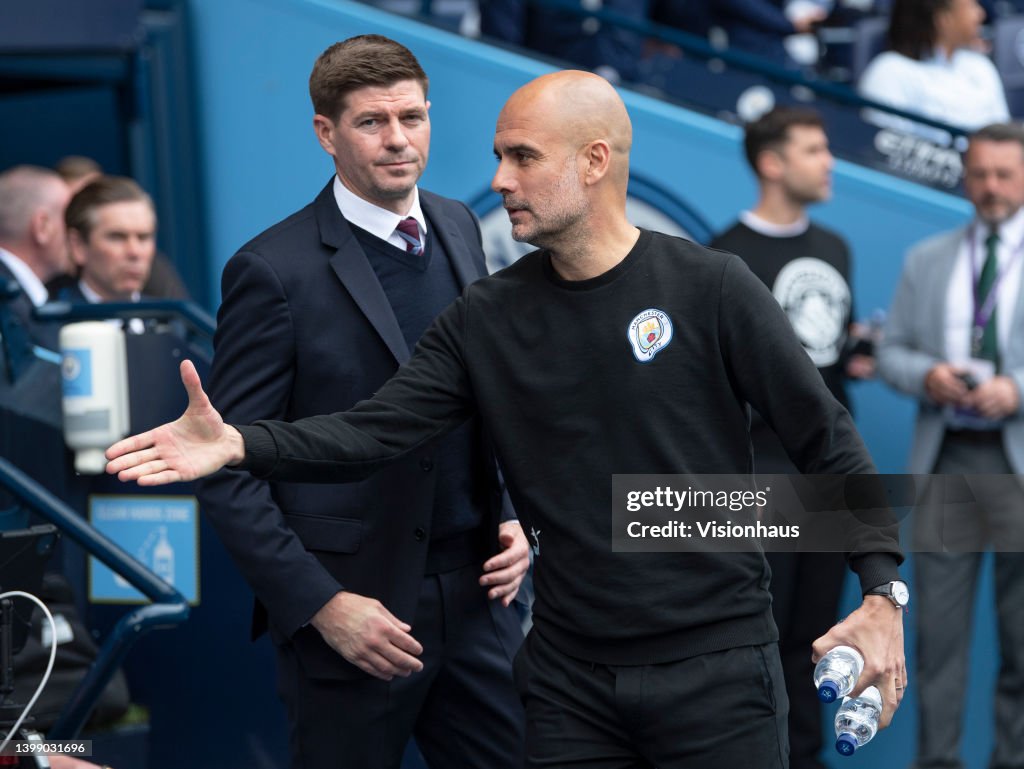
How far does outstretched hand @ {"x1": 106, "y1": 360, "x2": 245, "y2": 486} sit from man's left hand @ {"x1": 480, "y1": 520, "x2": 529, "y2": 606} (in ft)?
2.92

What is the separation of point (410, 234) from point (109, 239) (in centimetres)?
245

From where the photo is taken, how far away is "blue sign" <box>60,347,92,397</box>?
5.05 m

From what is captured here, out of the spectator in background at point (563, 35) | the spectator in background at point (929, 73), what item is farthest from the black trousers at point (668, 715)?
the spectator in background at point (929, 73)

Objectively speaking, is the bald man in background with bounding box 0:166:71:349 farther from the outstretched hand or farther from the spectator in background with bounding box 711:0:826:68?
the spectator in background with bounding box 711:0:826:68

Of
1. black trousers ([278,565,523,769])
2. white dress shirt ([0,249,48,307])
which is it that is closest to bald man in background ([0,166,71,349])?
white dress shirt ([0,249,48,307])

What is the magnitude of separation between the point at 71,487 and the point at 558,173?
2.81 m

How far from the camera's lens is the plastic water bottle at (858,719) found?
2789mm

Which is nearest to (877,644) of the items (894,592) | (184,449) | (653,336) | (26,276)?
(894,592)

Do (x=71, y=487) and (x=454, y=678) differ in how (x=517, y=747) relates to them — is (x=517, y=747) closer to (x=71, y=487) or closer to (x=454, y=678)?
(x=454, y=678)

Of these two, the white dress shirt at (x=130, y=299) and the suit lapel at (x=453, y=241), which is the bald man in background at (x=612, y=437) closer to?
the suit lapel at (x=453, y=241)

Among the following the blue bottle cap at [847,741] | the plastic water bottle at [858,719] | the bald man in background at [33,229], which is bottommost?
the blue bottle cap at [847,741]

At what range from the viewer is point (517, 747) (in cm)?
365

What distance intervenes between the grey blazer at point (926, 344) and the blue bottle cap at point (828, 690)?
334 centimetres

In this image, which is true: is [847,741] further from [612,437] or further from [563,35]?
[563,35]
